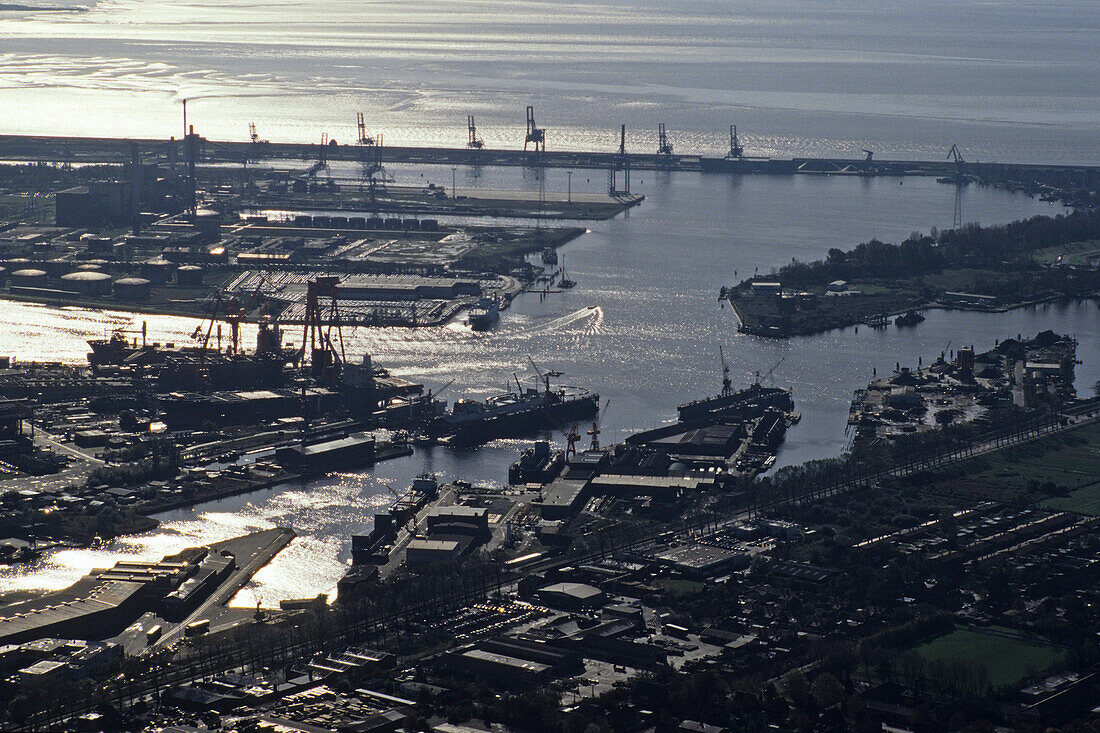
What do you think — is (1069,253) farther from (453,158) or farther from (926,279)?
(453,158)

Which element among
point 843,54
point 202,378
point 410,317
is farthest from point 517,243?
point 843,54

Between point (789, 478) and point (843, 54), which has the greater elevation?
point (843, 54)

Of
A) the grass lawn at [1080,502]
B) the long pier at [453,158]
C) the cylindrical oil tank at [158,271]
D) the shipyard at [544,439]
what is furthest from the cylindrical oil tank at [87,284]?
the grass lawn at [1080,502]

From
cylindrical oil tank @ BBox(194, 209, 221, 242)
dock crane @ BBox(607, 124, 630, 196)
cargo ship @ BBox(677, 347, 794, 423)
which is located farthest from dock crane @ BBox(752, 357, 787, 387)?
dock crane @ BBox(607, 124, 630, 196)

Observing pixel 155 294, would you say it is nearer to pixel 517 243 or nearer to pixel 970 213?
pixel 517 243

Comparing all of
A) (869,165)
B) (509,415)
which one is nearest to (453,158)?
(869,165)
